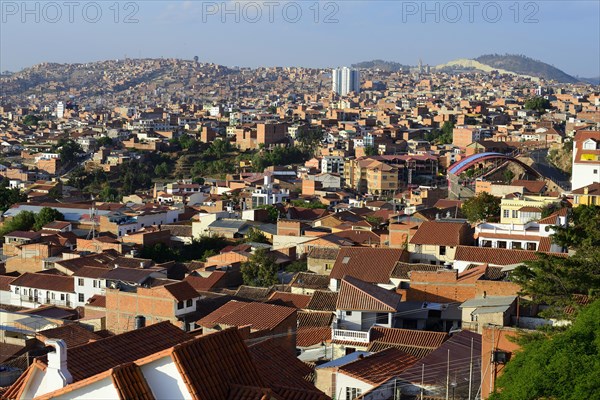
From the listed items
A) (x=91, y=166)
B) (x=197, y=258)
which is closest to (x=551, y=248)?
(x=197, y=258)

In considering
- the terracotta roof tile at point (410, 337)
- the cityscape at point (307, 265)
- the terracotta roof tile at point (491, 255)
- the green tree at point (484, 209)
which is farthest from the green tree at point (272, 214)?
the terracotta roof tile at point (410, 337)

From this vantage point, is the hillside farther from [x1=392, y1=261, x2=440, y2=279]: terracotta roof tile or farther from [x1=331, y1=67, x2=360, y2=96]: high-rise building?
[x1=392, y1=261, x2=440, y2=279]: terracotta roof tile

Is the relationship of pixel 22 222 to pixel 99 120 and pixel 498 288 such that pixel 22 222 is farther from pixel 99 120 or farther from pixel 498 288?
pixel 99 120

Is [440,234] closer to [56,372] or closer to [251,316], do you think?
[251,316]

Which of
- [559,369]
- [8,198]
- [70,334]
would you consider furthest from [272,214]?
[559,369]

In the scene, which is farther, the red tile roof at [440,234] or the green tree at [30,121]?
the green tree at [30,121]

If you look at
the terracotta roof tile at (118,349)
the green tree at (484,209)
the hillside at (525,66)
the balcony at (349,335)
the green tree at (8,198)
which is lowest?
the green tree at (8,198)

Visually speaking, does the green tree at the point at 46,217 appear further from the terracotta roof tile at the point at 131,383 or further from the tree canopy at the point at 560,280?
the terracotta roof tile at the point at 131,383
